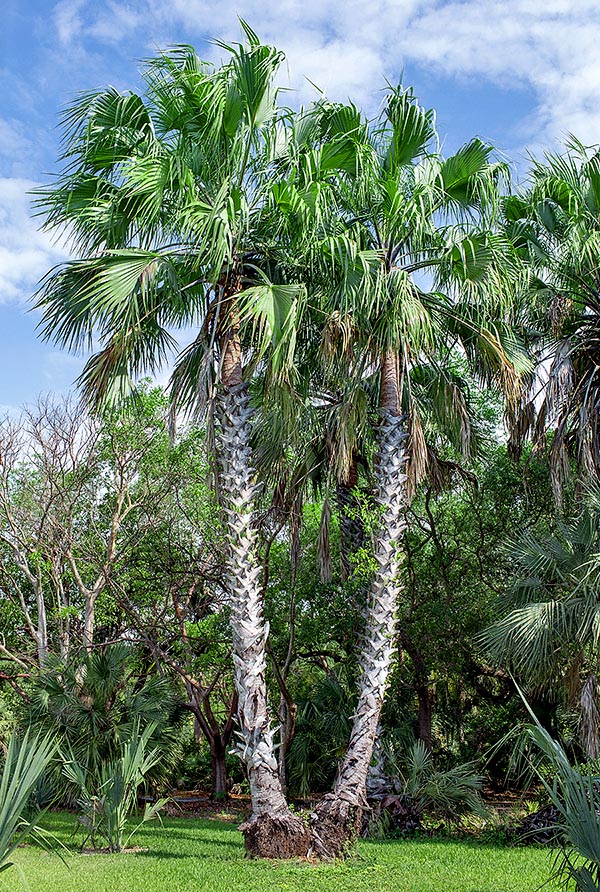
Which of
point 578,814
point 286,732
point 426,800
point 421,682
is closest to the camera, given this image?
point 578,814

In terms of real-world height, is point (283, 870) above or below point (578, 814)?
below

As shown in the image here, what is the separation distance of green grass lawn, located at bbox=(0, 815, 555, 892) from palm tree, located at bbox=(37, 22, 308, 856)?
645 mm

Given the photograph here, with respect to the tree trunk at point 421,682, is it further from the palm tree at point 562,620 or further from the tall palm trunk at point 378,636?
the tall palm trunk at point 378,636

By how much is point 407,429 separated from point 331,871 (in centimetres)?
513

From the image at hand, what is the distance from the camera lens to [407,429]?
392 inches

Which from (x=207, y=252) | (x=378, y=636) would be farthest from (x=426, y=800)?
(x=207, y=252)

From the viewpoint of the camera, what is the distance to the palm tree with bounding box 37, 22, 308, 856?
8281 mm

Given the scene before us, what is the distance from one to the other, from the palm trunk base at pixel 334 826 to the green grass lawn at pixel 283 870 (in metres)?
0.21

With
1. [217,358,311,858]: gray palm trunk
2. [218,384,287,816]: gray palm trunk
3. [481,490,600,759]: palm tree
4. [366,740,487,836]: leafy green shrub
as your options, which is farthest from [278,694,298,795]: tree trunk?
[481,490,600,759]: palm tree

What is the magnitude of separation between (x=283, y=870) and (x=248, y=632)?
2386mm

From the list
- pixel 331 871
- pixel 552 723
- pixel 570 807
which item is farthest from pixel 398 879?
pixel 552 723

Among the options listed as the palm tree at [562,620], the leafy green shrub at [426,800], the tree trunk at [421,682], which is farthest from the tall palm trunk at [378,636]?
the tree trunk at [421,682]

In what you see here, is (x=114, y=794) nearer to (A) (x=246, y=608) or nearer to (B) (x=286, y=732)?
(A) (x=246, y=608)

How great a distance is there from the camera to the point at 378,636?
919 centimetres
